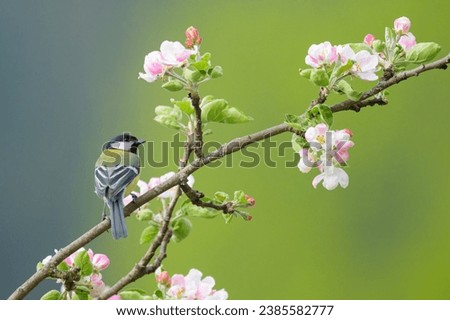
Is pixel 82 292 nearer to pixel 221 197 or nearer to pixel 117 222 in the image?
pixel 117 222

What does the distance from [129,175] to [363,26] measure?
868 millimetres

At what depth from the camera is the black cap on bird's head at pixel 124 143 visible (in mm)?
1490

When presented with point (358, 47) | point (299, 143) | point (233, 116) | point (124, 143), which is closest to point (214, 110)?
point (233, 116)

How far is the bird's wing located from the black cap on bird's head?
14 centimetres

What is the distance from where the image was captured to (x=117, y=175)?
1326mm

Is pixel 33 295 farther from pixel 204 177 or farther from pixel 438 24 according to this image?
pixel 438 24

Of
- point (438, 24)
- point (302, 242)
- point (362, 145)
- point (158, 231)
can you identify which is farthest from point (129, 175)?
point (438, 24)

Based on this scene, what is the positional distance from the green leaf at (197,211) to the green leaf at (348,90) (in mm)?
267

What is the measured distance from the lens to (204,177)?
1.65 m

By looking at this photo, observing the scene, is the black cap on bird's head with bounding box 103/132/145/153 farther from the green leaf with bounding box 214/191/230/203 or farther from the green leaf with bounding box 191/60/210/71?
the green leaf with bounding box 191/60/210/71

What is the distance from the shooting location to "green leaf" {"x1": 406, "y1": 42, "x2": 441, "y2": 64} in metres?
1.09

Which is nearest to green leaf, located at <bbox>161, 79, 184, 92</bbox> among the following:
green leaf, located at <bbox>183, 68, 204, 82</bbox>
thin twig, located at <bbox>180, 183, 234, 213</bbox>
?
green leaf, located at <bbox>183, 68, 204, 82</bbox>

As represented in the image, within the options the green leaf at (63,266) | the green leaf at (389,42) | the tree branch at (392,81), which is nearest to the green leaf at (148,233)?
the green leaf at (63,266)

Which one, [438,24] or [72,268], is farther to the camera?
[438,24]
